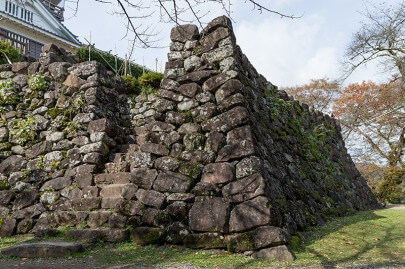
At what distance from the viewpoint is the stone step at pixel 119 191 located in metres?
5.34

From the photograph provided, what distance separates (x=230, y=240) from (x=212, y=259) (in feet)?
1.15

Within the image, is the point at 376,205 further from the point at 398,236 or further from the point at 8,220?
the point at 8,220

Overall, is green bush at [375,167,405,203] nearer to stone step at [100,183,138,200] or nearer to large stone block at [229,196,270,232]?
large stone block at [229,196,270,232]

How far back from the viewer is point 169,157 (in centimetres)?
541

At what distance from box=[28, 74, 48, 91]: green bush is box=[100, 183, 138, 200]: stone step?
9.84 feet

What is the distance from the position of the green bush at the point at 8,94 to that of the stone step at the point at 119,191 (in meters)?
3.32

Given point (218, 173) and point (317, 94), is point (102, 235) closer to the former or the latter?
point (218, 173)

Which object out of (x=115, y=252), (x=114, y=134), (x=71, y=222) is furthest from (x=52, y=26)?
(x=115, y=252)

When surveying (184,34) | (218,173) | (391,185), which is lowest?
(391,185)

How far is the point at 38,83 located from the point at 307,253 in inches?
241

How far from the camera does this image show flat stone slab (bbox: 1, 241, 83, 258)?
14.7 feet

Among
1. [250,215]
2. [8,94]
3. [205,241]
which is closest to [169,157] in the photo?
[205,241]

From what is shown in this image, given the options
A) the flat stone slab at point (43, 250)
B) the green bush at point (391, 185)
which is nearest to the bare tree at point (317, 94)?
the green bush at point (391, 185)

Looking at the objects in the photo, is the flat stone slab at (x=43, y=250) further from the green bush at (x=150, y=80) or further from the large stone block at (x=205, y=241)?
the green bush at (x=150, y=80)
